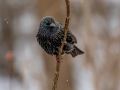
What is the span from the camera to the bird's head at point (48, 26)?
9.96 feet

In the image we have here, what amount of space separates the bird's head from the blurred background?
166cm

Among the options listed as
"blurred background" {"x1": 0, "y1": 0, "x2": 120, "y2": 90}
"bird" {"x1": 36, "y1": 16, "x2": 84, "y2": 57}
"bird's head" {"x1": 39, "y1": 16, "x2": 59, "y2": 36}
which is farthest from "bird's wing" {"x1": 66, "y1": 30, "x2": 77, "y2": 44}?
"blurred background" {"x1": 0, "y1": 0, "x2": 120, "y2": 90}

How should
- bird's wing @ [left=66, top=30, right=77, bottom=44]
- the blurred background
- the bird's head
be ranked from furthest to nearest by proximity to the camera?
1. the blurred background
2. bird's wing @ [left=66, top=30, right=77, bottom=44]
3. the bird's head

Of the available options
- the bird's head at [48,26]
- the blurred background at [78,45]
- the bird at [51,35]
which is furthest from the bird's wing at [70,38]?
the blurred background at [78,45]

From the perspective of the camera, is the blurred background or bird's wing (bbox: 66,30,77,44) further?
the blurred background

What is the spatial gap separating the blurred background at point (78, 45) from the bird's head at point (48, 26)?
5.43 ft

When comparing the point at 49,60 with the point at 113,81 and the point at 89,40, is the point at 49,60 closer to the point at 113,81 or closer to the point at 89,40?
the point at 89,40

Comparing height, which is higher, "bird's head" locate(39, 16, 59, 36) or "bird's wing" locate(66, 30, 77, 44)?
"bird's head" locate(39, 16, 59, 36)

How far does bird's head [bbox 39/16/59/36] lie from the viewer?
120 inches

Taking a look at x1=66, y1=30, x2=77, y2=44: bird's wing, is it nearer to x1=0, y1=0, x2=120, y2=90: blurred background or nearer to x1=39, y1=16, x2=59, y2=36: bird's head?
x1=39, y1=16, x2=59, y2=36: bird's head

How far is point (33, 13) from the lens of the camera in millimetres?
7414

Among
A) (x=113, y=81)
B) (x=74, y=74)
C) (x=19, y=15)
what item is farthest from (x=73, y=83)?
(x=19, y=15)

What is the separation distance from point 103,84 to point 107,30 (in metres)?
1.54

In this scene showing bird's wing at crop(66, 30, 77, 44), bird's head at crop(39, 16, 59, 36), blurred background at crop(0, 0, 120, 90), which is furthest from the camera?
blurred background at crop(0, 0, 120, 90)
